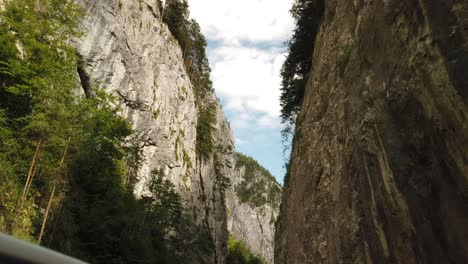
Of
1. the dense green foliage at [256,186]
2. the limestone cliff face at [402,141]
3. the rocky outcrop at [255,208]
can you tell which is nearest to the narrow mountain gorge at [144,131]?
the limestone cliff face at [402,141]

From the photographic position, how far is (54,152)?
1881 cm

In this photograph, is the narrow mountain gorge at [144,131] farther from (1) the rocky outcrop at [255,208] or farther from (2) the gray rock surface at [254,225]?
(1) the rocky outcrop at [255,208]

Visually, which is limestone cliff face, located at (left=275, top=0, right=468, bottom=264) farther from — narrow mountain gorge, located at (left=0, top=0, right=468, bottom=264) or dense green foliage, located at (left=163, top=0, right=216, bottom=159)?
dense green foliage, located at (left=163, top=0, right=216, bottom=159)

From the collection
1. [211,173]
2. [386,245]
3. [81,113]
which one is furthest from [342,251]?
[211,173]

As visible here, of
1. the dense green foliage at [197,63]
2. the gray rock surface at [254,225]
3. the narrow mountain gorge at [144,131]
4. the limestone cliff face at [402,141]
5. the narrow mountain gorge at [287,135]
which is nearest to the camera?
the limestone cliff face at [402,141]

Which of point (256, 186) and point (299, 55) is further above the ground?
point (256, 186)

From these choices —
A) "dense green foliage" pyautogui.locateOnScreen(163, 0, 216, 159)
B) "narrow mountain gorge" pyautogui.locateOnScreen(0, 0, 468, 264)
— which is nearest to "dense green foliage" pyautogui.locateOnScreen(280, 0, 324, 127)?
"narrow mountain gorge" pyautogui.locateOnScreen(0, 0, 468, 264)

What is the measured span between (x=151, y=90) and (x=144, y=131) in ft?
16.1

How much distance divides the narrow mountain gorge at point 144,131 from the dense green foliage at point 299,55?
13.0 m

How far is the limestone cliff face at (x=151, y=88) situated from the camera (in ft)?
115

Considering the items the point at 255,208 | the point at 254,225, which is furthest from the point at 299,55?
the point at 255,208

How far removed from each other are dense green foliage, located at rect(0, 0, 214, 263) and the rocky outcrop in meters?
95.4

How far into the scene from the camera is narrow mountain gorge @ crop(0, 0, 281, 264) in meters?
21.0

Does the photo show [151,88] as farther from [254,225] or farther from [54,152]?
[254,225]
